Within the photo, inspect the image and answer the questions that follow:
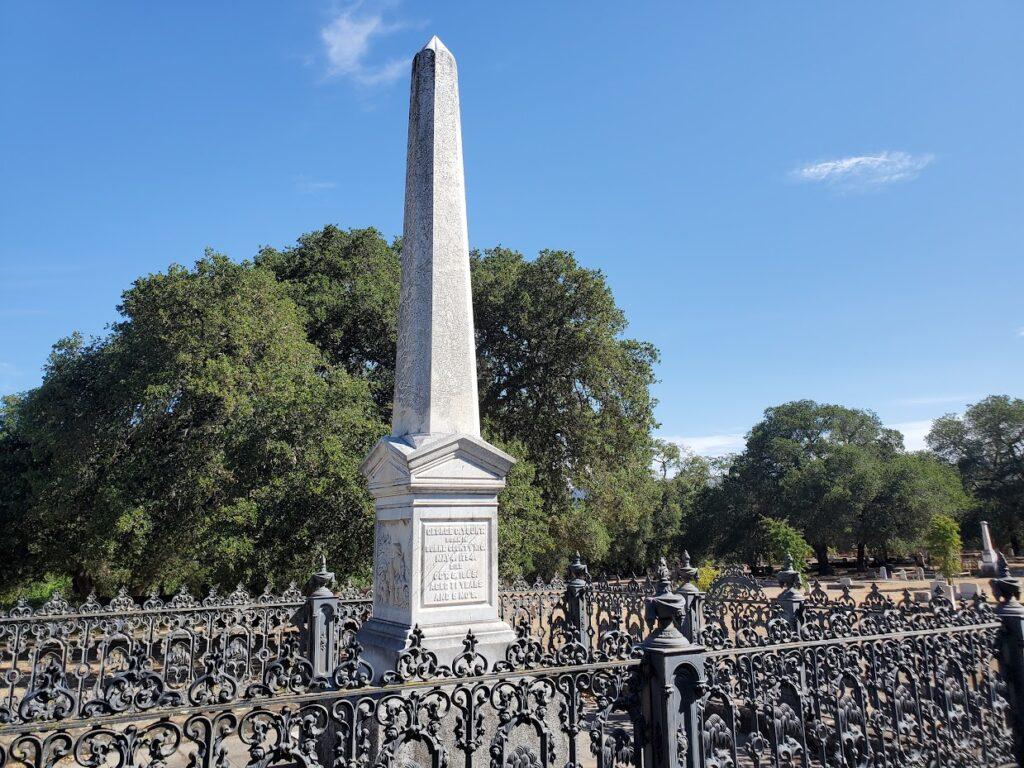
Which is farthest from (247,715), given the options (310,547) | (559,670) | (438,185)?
(310,547)

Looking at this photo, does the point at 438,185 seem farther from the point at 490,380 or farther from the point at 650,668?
the point at 490,380

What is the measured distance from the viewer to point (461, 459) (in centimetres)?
596

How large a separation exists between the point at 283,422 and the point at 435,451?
988 centimetres

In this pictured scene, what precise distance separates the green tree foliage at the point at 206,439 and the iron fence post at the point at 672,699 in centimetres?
1077

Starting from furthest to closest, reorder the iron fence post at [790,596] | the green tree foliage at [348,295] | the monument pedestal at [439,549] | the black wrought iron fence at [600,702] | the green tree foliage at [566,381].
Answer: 1. the green tree foliage at [348,295]
2. the green tree foliage at [566,381]
3. the iron fence post at [790,596]
4. the monument pedestal at [439,549]
5. the black wrought iron fence at [600,702]

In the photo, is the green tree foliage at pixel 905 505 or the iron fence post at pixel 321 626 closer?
the iron fence post at pixel 321 626

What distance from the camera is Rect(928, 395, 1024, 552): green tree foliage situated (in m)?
45.2

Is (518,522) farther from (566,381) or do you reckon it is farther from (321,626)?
(321,626)

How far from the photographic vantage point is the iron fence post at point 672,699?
3545mm

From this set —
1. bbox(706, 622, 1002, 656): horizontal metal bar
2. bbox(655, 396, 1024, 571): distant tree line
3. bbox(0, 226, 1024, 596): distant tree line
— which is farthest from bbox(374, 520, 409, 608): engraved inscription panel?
bbox(655, 396, 1024, 571): distant tree line

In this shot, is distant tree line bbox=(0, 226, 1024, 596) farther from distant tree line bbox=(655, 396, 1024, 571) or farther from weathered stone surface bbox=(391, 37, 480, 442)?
distant tree line bbox=(655, 396, 1024, 571)

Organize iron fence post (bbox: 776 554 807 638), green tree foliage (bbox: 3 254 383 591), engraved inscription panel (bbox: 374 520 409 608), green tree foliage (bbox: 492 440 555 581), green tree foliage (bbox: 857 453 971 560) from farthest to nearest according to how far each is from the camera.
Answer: green tree foliage (bbox: 857 453 971 560)
green tree foliage (bbox: 492 440 555 581)
green tree foliage (bbox: 3 254 383 591)
iron fence post (bbox: 776 554 807 638)
engraved inscription panel (bbox: 374 520 409 608)

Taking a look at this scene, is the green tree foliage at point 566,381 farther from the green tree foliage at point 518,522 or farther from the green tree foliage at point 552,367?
the green tree foliage at point 518,522

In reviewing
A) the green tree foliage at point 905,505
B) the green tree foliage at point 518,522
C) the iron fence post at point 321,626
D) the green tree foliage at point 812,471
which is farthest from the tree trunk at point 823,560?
the iron fence post at point 321,626
